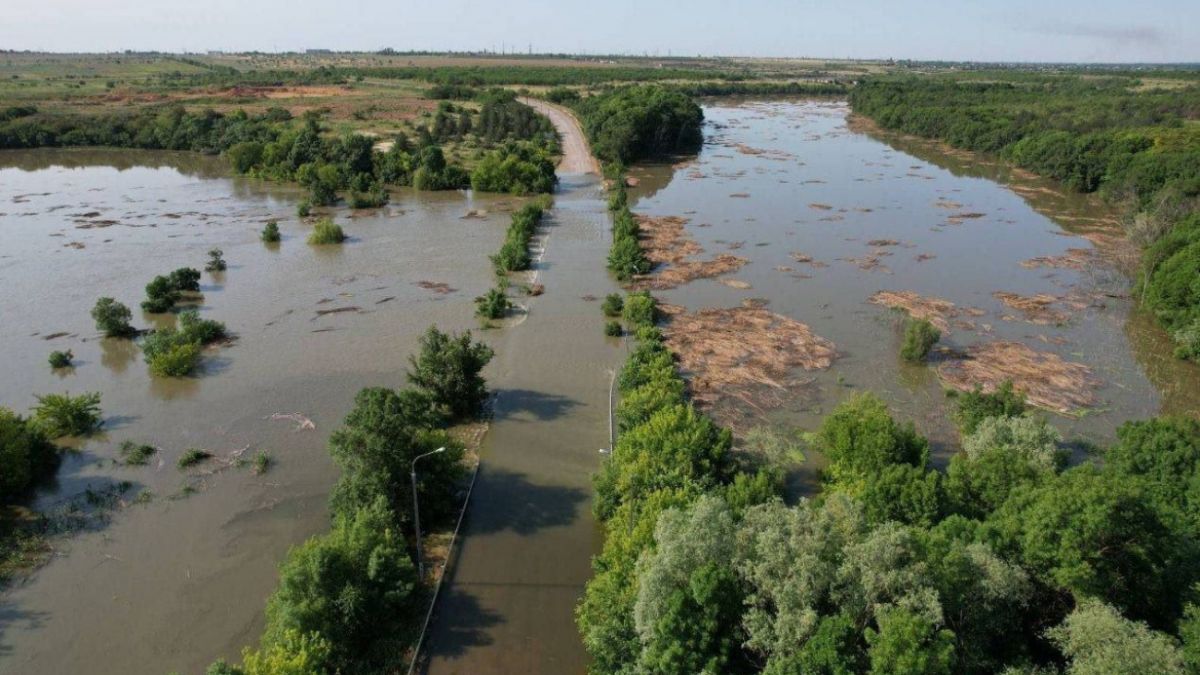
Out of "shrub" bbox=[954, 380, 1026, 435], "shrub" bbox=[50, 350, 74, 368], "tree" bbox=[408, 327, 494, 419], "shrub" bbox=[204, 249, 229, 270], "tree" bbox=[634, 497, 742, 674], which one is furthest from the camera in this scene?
"shrub" bbox=[204, 249, 229, 270]

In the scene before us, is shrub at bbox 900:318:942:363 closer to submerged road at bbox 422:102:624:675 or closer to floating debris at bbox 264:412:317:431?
submerged road at bbox 422:102:624:675

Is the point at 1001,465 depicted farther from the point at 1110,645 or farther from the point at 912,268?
the point at 912,268

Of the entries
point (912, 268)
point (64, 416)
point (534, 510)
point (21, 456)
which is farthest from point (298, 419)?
point (912, 268)

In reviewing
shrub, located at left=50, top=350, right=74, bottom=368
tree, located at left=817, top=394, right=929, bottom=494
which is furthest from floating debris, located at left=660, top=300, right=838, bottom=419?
shrub, located at left=50, top=350, right=74, bottom=368

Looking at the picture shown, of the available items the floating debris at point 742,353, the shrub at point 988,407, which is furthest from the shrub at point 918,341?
the shrub at point 988,407

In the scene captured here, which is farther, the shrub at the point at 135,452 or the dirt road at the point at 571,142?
the dirt road at the point at 571,142

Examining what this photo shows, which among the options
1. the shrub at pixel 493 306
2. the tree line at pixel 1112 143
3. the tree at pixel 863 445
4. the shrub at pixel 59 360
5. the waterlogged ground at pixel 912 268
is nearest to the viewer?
the tree at pixel 863 445

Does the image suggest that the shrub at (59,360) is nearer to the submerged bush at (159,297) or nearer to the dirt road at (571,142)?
the submerged bush at (159,297)
